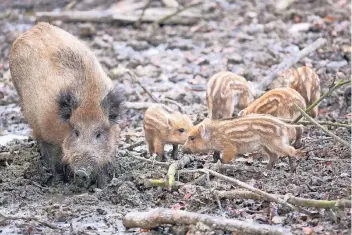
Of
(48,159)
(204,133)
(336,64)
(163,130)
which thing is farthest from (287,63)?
(48,159)

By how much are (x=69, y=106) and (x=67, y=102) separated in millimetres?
48

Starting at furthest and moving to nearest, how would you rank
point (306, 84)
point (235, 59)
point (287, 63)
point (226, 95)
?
point (235, 59) < point (287, 63) < point (306, 84) < point (226, 95)

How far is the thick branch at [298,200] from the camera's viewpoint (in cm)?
573

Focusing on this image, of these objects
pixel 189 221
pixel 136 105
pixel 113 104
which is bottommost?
pixel 136 105

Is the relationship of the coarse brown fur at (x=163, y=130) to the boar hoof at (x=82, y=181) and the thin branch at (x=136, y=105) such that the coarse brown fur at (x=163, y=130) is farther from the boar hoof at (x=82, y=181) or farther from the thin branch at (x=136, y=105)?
the thin branch at (x=136, y=105)

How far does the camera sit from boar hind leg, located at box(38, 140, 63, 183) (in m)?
7.98

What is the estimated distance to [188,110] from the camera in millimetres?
10070

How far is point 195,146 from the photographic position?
776cm

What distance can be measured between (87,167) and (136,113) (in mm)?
3146

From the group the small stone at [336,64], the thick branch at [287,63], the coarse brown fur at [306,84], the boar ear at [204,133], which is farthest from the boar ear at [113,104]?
the small stone at [336,64]

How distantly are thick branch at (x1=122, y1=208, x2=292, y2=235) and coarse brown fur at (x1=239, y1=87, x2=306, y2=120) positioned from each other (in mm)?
2247

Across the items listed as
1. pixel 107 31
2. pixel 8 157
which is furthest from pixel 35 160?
pixel 107 31

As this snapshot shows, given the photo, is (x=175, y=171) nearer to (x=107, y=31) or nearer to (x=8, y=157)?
(x=8, y=157)

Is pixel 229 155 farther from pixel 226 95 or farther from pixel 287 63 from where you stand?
pixel 287 63
